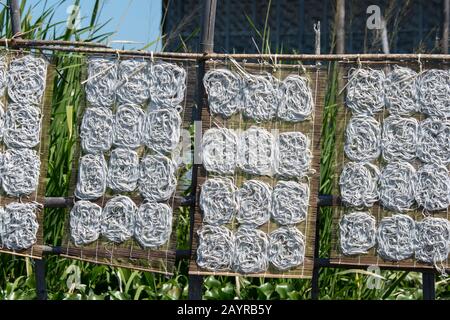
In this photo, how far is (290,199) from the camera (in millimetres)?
3801

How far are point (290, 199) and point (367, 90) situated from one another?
52 centimetres

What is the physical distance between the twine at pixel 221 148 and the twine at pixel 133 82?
1.00ft

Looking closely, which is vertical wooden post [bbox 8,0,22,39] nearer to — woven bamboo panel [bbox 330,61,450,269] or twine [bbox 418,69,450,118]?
woven bamboo panel [bbox 330,61,450,269]

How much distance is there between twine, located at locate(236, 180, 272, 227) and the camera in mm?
3807

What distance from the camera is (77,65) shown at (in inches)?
179

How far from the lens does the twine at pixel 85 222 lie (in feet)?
12.8

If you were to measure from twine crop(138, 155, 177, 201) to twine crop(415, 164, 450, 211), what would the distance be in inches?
38.1

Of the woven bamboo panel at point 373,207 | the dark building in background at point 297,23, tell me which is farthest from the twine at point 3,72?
the dark building in background at point 297,23

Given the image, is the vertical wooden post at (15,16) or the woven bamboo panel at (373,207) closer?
Result: the woven bamboo panel at (373,207)

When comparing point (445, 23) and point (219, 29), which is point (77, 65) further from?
point (219, 29)

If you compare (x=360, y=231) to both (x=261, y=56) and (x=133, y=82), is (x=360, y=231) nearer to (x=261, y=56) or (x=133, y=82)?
(x=261, y=56)

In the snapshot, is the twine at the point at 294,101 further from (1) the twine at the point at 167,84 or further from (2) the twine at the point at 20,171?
(2) the twine at the point at 20,171
